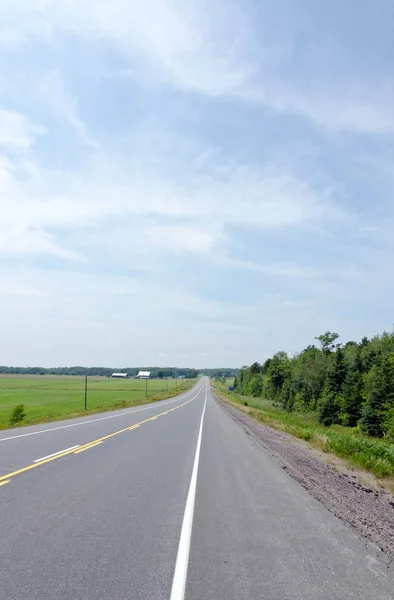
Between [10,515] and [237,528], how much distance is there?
3361 mm

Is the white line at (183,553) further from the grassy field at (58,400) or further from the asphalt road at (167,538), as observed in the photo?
the grassy field at (58,400)

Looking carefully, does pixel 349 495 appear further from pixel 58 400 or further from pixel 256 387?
pixel 256 387

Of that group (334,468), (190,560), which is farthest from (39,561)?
(334,468)

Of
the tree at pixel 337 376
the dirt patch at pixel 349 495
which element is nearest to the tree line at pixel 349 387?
the tree at pixel 337 376

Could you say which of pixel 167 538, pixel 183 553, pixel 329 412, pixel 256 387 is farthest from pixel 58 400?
pixel 256 387

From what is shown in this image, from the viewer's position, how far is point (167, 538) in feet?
18.4

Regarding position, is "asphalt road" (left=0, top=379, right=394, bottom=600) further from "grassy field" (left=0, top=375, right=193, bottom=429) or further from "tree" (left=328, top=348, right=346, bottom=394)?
"tree" (left=328, top=348, right=346, bottom=394)

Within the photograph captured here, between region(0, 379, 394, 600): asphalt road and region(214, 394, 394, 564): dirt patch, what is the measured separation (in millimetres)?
377

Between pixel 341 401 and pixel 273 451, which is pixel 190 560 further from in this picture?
pixel 341 401

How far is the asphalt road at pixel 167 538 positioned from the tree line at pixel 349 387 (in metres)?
32.2

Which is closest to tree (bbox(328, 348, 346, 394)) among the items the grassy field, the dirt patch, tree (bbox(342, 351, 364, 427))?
tree (bbox(342, 351, 364, 427))

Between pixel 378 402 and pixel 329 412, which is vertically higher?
pixel 378 402

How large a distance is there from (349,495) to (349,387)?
46.0 metres

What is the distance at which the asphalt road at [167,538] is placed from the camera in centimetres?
418
